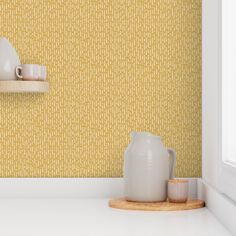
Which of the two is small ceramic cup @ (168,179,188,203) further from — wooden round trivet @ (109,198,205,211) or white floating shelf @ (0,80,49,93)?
white floating shelf @ (0,80,49,93)

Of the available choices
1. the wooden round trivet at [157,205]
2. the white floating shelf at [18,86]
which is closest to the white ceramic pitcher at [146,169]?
the wooden round trivet at [157,205]

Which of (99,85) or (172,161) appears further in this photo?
(99,85)

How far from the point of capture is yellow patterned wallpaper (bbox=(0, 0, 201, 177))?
6.36 ft

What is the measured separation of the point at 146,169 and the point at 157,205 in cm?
12

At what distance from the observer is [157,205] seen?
164 cm

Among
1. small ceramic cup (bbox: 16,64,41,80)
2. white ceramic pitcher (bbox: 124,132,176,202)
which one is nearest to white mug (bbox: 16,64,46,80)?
small ceramic cup (bbox: 16,64,41,80)

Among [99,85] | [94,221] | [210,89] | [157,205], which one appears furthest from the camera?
[99,85]

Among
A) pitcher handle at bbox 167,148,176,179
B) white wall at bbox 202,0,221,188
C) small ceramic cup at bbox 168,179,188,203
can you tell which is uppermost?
white wall at bbox 202,0,221,188

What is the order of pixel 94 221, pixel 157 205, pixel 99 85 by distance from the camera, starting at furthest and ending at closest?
pixel 99 85, pixel 157 205, pixel 94 221

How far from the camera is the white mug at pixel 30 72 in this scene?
5.99 feet

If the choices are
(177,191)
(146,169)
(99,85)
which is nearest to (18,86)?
(99,85)

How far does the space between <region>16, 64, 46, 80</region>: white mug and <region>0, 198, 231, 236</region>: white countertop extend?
42cm

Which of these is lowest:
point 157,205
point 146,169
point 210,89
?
point 157,205

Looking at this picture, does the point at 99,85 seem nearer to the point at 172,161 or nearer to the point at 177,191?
the point at 172,161
